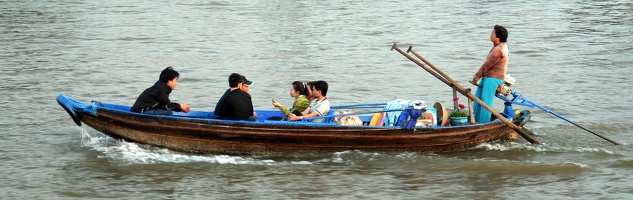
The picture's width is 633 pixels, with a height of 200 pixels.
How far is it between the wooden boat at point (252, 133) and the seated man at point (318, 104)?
1.09 ft

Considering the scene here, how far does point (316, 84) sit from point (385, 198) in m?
1.80

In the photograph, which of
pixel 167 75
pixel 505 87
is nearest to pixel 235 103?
pixel 167 75

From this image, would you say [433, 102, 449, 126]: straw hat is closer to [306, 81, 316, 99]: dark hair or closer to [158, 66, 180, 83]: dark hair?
[306, 81, 316, 99]: dark hair

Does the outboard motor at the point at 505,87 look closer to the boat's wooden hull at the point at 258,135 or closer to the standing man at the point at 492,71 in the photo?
the standing man at the point at 492,71

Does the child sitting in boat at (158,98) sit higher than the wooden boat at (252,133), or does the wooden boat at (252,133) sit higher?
the child sitting in boat at (158,98)

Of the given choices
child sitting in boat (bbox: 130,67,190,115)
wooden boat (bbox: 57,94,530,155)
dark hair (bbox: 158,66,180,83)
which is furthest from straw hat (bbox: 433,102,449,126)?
dark hair (bbox: 158,66,180,83)

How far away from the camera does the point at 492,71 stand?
12.3 m

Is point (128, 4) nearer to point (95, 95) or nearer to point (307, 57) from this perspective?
point (307, 57)

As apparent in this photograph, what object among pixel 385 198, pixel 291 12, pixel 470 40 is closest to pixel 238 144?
pixel 385 198

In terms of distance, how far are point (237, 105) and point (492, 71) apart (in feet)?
10.4

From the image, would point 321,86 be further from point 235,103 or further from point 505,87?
point 505,87

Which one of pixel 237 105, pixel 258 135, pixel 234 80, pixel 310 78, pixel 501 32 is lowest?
pixel 310 78

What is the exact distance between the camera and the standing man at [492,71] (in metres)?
12.1

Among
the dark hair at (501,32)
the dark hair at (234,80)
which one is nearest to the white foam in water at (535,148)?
the dark hair at (501,32)
